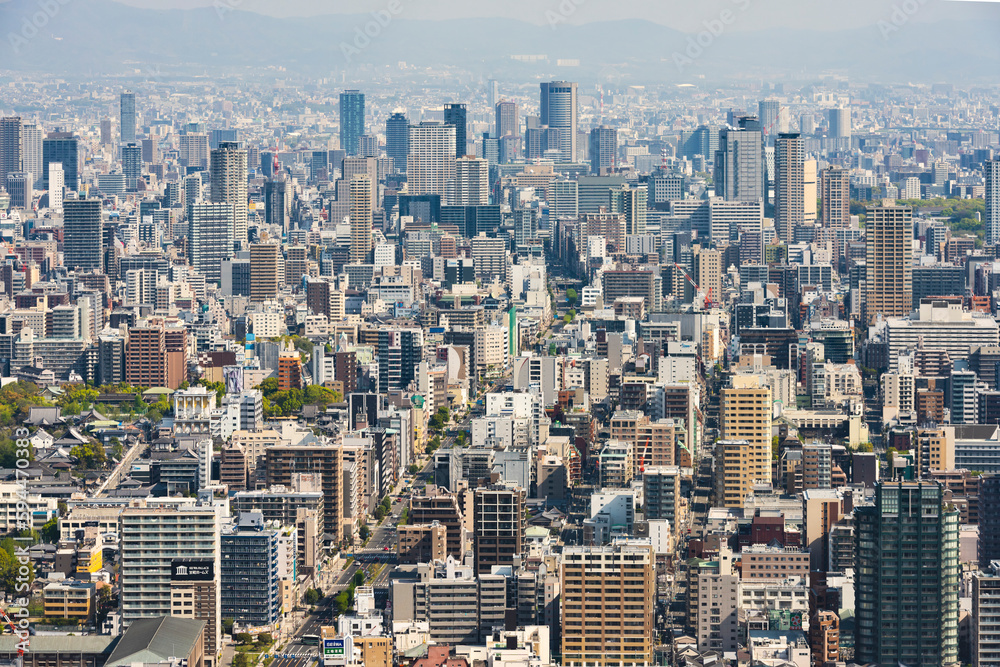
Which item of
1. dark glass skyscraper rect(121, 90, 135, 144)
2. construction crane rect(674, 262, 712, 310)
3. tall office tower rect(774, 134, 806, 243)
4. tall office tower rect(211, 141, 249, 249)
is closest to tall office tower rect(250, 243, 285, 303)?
dark glass skyscraper rect(121, 90, 135, 144)

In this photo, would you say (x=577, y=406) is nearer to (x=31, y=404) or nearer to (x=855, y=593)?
(x=31, y=404)

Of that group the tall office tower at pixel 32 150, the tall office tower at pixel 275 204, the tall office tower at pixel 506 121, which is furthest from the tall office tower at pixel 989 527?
the tall office tower at pixel 275 204

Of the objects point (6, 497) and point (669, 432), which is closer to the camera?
point (6, 497)

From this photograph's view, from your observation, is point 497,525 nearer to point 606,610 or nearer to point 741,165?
point 606,610

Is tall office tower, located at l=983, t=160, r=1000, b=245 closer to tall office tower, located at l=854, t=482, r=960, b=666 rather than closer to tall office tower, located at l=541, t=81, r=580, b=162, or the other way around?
tall office tower, located at l=541, t=81, r=580, b=162

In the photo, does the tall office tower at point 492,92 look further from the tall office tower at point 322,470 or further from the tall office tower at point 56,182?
the tall office tower at point 322,470

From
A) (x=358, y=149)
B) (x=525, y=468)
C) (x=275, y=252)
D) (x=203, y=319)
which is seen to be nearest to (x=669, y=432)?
(x=525, y=468)
